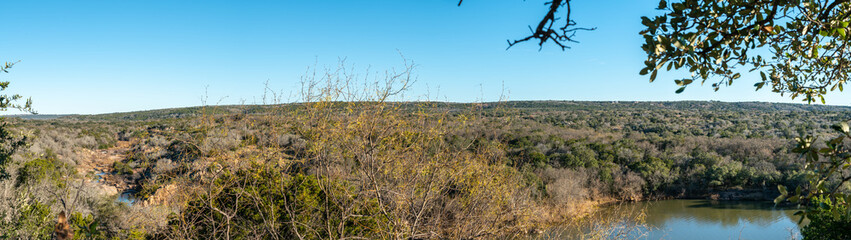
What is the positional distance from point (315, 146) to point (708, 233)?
16.0 m

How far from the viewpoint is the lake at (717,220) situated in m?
15.1

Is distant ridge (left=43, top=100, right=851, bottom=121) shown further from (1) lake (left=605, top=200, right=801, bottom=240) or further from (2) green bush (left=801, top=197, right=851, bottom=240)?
(2) green bush (left=801, top=197, right=851, bottom=240)

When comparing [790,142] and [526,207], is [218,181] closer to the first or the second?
[526,207]

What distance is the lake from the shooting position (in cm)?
1514

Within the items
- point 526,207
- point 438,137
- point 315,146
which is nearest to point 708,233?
point 526,207

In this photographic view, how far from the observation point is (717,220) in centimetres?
1727

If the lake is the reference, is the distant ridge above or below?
above

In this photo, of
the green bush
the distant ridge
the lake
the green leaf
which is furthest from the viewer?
the distant ridge

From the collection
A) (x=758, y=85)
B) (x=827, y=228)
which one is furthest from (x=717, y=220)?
(x=758, y=85)

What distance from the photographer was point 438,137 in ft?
21.3

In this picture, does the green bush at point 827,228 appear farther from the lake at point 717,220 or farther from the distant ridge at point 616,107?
the distant ridge at point 616,107

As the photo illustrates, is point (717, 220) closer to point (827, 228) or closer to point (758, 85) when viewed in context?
point (827, 228)

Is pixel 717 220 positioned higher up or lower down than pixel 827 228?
lower down

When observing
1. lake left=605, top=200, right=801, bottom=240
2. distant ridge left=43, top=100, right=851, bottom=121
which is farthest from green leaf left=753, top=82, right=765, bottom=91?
distant ridge left=43, top=100, right=851, bottom=121
